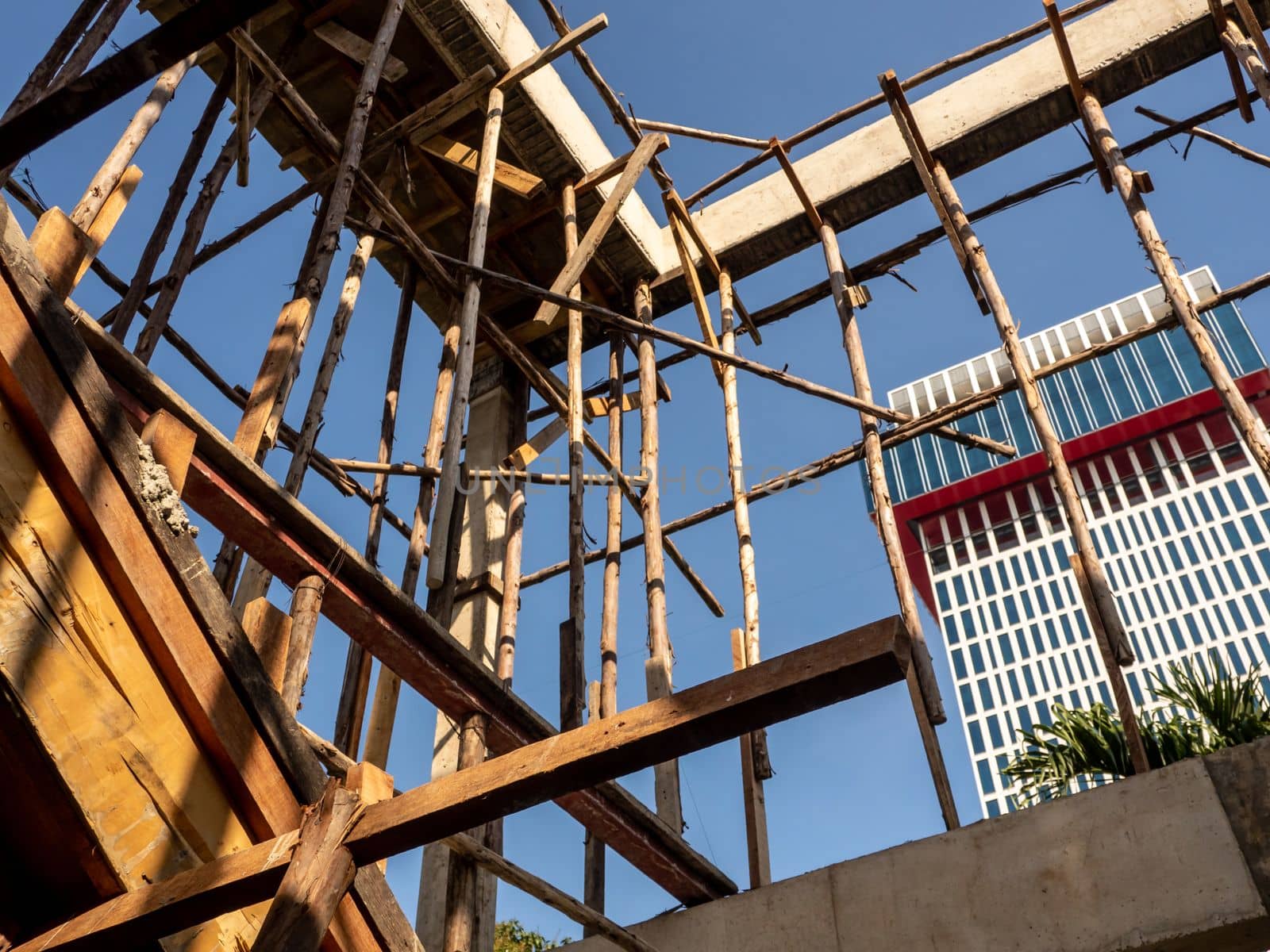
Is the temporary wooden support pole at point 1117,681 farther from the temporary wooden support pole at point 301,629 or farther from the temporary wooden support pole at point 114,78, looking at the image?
the temporary wooden support pole at point 114,78

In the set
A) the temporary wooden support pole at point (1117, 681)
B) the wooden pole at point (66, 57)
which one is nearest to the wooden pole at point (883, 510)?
the temporary wooden support pole at point (1117, 681)

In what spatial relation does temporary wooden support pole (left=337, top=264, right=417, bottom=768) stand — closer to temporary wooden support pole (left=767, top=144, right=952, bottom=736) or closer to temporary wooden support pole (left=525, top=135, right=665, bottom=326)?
temporary wooden support pole (left=525, top=135, right=665, bottom=326)

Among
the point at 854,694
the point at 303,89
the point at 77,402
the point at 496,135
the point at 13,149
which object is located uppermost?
the point at 303,89

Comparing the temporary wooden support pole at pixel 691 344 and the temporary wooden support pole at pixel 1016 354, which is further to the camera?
the temporary wooden support pole at pixel 691 344

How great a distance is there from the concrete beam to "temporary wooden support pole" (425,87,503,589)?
96.9 inches

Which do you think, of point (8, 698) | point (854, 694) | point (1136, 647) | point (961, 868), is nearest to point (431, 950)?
point (961, 868)

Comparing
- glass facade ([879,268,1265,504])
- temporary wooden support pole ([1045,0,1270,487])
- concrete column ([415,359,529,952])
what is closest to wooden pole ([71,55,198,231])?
concrete column ([415,359,529,952])

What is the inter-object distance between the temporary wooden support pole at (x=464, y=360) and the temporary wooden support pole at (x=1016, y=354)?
9.40 feet

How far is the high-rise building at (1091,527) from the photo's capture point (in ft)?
234

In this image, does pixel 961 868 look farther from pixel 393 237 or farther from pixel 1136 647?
pixel 1136 647

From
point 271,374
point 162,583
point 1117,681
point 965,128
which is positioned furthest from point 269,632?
point 965,128

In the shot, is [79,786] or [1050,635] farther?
[1050,635]

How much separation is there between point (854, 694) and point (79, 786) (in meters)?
1.65

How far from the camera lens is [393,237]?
7.42 metres
